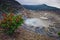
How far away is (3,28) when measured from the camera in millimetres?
5523

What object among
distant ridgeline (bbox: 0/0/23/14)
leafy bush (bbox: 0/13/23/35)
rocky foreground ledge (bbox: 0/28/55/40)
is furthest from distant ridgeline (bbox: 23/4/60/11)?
leafy bush (bbox: 0/13/23/35)

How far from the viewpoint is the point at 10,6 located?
301 inches

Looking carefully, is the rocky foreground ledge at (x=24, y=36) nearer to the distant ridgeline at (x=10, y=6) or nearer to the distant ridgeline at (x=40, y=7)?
the distant ridgeline at (x=10, y=6)

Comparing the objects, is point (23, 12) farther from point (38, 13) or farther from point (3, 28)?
point (3, 28)

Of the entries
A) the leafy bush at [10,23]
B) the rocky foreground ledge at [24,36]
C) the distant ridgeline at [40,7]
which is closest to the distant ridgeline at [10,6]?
the distant ridgeline at [40,7]

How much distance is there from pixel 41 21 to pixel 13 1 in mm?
1778

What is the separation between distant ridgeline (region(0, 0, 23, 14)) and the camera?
7280 mm

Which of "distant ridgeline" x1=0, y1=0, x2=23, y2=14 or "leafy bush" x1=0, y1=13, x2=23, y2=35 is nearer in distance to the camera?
"leafy bush" x1=0, y1=13, x2=23, y2=35

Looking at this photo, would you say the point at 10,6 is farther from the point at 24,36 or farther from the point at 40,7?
the point at 24,36

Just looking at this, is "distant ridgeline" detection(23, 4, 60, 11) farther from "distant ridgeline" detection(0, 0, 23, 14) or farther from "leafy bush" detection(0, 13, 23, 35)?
"leafy bush" detection(0, 13, 23, 35)

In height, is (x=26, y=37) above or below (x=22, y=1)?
below

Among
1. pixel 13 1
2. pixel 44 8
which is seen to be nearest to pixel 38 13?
pixel 44 8

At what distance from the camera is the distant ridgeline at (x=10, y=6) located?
7.28m

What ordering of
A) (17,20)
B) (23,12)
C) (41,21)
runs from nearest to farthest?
(17,20)
(41,21)
(23,12)
